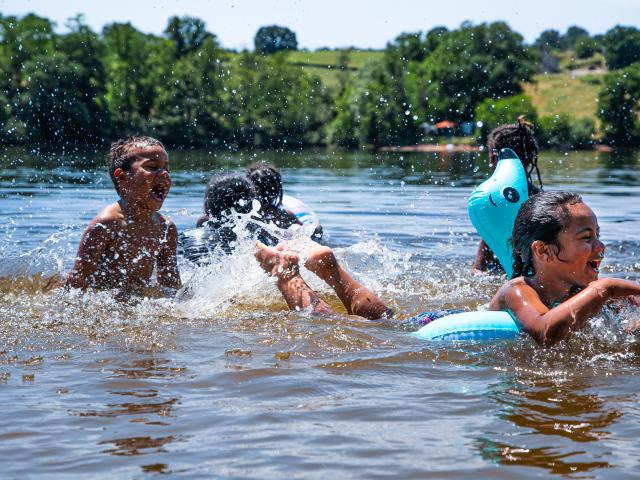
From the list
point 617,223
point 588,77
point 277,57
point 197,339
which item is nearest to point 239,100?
point 277,57

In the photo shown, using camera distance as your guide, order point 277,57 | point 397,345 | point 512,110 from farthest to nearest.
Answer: point 277,57 → point 512,110 → point 397,345

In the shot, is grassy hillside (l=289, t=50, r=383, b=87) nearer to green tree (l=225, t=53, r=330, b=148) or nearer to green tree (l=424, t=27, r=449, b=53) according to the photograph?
green tree (l=424, t=27, r=449, b=53)

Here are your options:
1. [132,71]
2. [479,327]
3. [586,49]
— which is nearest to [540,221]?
[479,327]

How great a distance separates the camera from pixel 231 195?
775 centimetres

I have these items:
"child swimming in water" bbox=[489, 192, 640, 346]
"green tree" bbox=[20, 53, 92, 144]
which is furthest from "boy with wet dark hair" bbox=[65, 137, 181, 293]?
"green tree" bbox=[20, 53, 92, 144]

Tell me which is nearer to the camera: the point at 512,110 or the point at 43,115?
the point at 43,115

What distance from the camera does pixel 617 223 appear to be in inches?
507

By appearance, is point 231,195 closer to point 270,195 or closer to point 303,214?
point 270,195

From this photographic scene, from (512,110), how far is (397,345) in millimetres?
64720

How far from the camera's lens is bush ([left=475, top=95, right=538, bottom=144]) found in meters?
66.8

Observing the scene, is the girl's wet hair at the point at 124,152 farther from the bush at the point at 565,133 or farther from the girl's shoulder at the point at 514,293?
the bush at the point at 565,133

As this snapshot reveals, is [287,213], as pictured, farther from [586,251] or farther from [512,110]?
[512,110]

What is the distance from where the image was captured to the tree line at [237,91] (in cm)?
5950

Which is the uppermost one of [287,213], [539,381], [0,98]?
[0,98]
